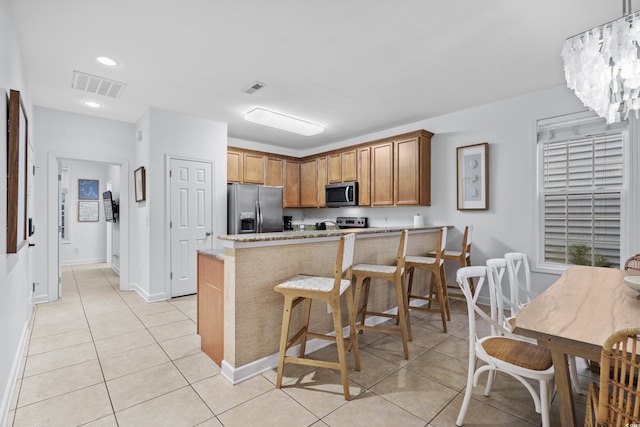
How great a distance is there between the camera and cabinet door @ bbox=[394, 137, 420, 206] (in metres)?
4.36

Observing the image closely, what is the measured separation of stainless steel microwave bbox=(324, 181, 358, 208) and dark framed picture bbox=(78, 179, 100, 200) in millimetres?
5779

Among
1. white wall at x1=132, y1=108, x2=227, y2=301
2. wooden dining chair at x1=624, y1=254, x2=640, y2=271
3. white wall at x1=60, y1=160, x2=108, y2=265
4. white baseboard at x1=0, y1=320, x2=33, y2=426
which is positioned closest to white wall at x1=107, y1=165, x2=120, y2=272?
white wall at x1=60, y1=160, x2=108, y2=265

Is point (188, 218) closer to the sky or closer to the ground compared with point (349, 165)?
closer to the ground

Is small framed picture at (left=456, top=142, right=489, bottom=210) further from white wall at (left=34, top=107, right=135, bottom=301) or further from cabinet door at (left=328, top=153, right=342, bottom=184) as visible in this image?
white wall at (left=34, top=107, right=135, bottom=301)

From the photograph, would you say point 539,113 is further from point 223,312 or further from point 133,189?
point 133,189

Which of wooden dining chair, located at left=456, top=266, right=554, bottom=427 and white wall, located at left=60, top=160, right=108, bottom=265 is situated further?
white wall, located at left=60, top=160, right=108, bottom=265

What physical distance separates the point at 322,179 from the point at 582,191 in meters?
3.81

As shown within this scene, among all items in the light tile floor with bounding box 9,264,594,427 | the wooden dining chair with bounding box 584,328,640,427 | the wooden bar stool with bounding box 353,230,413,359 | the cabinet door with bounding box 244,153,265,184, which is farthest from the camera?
the cabinet door with bounding box 244,153,265,184

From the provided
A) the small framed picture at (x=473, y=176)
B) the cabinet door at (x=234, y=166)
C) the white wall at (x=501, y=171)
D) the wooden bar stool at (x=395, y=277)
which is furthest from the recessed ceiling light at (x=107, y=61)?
the small framed picture at (x=473, y=176)

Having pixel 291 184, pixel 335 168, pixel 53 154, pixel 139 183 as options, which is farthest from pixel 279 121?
pixel 53 154

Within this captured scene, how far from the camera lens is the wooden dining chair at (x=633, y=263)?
2415 millimetres

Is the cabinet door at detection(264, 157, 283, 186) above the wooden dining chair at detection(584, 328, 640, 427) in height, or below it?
above

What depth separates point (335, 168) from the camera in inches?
219

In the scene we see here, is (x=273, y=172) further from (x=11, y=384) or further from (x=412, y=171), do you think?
(x=11, y=384)
